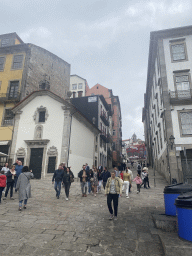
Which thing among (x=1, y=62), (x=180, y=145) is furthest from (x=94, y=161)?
(x=1, y=62)

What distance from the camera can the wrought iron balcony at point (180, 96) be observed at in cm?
1543

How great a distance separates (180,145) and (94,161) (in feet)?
44.8

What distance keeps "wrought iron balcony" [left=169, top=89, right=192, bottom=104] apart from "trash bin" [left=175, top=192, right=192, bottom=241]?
518 inches

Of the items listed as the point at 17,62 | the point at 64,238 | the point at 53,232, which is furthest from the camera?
the point at 17,62

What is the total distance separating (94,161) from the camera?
85.1 ft

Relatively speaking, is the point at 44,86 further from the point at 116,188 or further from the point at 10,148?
the point at 116,188

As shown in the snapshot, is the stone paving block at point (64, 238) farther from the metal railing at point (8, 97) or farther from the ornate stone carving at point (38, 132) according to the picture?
the metal railing at point (8, 97)

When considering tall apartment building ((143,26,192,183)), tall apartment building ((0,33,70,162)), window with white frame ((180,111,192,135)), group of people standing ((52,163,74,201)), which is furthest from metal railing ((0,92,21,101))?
window with white frame ((180,111,192,135))

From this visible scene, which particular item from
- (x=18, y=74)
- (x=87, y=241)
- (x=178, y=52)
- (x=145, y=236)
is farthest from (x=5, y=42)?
(x=145, y=236)

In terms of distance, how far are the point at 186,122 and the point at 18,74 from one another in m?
21.2

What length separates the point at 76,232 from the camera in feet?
15.9

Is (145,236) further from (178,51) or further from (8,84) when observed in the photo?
(8,84)

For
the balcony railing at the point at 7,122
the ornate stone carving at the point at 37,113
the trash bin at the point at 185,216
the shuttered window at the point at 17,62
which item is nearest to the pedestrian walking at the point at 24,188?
the trash bin at the point at 185,216

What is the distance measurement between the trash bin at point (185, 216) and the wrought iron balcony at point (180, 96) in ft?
43.1
